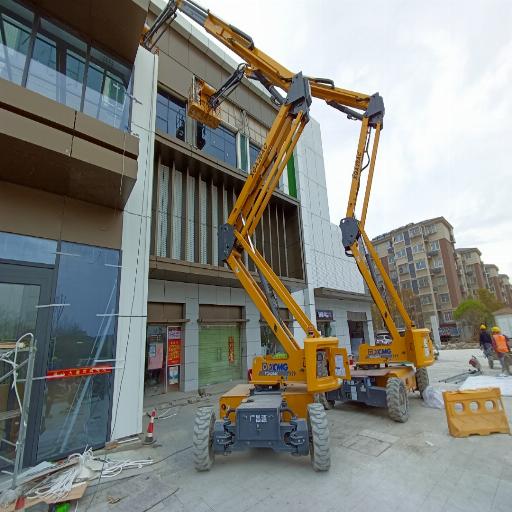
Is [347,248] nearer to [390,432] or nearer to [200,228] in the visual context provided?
[390,432]

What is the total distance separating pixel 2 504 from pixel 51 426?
A: 186 cm

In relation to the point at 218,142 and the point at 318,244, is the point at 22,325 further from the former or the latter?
the point at 318,244

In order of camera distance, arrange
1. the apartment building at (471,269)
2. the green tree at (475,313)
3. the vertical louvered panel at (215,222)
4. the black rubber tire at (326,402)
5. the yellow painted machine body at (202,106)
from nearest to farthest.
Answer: the black rubber tire at (326,402) → the yellow painted machine body at (202,106) → the vertical louvered panel at (215,222) → the green tree at (475,313) → the apartment building at (471,269)

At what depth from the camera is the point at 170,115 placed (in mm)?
13445

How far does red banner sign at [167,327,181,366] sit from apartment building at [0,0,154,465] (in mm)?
5234

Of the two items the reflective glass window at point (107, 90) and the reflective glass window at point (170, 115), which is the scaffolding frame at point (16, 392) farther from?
the reflective glass window at point (170, 115)

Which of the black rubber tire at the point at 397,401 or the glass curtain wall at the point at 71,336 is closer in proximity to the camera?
the glass curtain wall at the point at 71,336

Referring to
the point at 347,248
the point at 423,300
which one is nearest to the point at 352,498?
the point at 347,248

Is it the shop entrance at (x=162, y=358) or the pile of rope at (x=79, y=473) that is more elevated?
the shop entrance at (x=162, y=358)

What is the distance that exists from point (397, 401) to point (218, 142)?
44.1 ft

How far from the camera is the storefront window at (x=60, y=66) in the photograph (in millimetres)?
6316

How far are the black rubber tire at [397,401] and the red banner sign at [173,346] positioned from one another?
8224mm

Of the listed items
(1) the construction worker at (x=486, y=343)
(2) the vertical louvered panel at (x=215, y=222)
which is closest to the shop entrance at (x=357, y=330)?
(1) the construction worker at (x=486, y=343)

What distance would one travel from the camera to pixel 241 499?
441 cm
